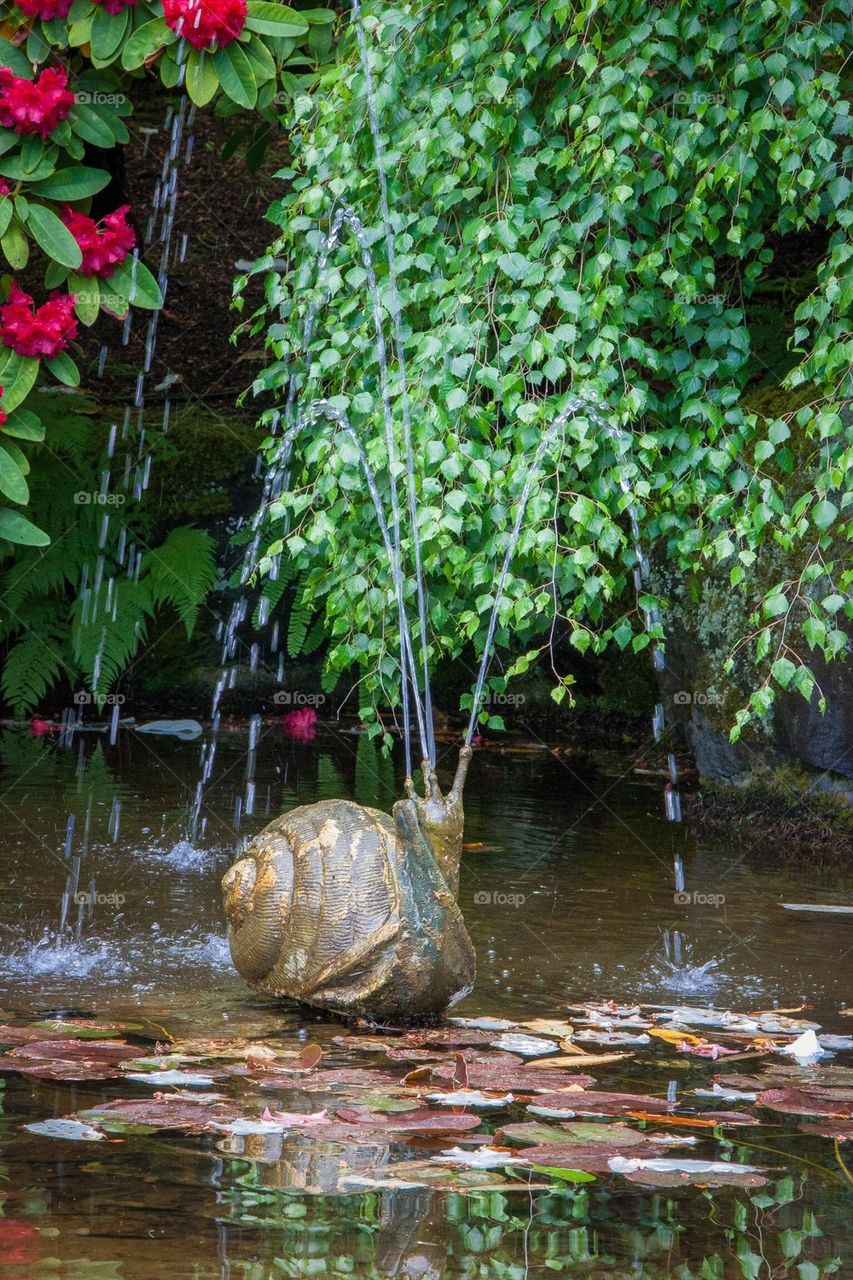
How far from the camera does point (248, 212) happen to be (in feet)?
42.1

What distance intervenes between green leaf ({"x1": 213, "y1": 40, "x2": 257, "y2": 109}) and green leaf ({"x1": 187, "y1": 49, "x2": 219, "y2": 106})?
24 millimetres

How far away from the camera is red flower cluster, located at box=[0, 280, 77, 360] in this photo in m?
4.48

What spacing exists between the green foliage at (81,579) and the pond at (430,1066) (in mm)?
1791

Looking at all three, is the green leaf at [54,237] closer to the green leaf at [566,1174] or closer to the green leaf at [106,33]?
the green leaf at [106,33]

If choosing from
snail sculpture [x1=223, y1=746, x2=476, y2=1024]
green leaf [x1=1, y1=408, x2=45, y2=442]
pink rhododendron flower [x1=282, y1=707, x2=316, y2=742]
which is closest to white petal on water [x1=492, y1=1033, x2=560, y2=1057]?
snail sculpture [x1=223, y1=746, x2=476, y2=1024]

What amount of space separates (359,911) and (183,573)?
204 inches

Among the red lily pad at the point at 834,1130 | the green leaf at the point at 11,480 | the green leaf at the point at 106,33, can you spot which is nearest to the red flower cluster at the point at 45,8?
the green leaf at the point at 106,33

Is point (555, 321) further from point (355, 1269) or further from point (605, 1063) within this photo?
point (355, 1269)

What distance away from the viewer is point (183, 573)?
8234mm

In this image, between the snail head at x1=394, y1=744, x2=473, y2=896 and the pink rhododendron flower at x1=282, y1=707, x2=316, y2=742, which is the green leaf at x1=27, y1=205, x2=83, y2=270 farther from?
the pink rhododendron flower at x1=282, y1=707, x2=316, y2=742

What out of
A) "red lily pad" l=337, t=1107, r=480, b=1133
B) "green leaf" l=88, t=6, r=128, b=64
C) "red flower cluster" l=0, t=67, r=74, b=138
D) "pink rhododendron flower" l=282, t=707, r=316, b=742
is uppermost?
"green leaf" l=88, t=6, r=128, b=64

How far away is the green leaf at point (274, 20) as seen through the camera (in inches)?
182

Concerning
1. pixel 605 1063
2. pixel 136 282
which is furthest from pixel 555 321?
pixel 605 1063

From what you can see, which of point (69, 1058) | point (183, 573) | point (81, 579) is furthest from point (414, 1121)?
point (81, 579)
